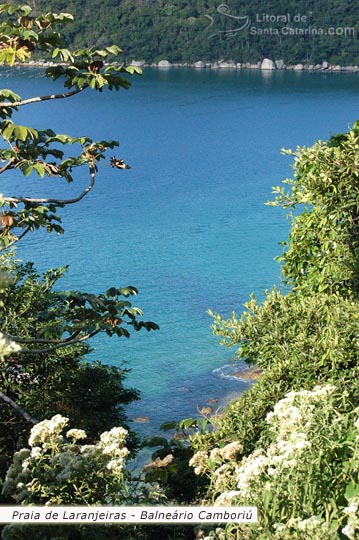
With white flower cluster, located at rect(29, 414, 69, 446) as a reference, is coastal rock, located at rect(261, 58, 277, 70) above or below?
above

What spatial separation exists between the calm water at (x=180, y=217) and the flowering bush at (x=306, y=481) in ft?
10.6

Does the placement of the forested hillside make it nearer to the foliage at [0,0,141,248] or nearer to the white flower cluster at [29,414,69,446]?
the foliage at [0,0,141,248]

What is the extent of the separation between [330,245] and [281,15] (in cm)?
9563

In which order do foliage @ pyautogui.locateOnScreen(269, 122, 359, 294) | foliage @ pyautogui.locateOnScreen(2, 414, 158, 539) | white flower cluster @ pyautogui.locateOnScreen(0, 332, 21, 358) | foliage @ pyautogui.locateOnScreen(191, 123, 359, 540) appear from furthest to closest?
1. foliage @ pyautogui.locateOnScreen(269, 122, 359, 294)
2. foliage @ pyautogui.locateOnScreen(2, 414, 158, 539)
3. foliage @ pyautogui.locateOnScreen(191, 123, 359, 540)
4. white flower cluster @ pyautogui.locateOnScreen(0, 332, 21, 358)

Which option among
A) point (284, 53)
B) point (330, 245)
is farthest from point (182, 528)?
point (284, 53)

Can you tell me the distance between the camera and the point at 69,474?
3623mm

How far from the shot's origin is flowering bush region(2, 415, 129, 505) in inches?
145

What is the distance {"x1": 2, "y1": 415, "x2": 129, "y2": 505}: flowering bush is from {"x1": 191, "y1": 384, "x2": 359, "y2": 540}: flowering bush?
2.01 feet

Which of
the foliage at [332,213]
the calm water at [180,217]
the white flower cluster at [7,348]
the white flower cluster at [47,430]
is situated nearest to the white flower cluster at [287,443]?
the white flower cluster at [47,430]

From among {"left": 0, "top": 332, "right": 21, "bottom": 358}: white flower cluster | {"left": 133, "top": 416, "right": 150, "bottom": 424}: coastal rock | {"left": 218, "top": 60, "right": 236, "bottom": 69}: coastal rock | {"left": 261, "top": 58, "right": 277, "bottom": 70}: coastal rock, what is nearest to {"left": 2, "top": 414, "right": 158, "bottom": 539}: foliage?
{"left": 0, "top": 332, "right": 21, "bottom": 358}: white flower cluster

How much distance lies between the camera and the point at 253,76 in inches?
3219

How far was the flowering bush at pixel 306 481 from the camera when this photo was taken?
2.95 meters

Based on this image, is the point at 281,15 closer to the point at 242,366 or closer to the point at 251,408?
the point at 242,366

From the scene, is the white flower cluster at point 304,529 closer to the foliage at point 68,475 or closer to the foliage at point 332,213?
the foliage at point 68,475
